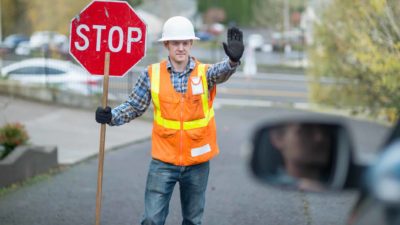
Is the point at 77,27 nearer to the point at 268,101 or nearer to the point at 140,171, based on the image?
the point at 140,171

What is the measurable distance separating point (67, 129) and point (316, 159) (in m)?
14.2

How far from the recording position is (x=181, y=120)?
589 centimetres

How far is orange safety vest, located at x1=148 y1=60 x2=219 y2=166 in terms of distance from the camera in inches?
232

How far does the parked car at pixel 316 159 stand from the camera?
255 centimetres

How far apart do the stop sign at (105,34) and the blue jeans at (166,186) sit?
4.44 feet

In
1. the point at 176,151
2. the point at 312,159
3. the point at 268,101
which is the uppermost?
the point at 312,159

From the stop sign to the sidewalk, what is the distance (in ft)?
17.6

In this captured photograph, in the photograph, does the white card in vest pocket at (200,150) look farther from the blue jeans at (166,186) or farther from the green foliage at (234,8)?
the green foliage at (234,8)

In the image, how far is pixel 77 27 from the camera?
7.02 metres

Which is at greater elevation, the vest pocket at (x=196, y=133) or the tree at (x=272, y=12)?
the tree at (x=272, y=12)

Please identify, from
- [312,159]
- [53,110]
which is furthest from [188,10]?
[312,159]

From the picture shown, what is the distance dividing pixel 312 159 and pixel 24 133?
8975 mm

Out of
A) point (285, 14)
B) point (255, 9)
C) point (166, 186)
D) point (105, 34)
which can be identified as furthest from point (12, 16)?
point (166, 186)

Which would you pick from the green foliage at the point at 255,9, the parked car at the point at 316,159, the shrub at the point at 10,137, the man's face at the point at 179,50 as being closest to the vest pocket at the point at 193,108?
the man's face at the point at 179,50
